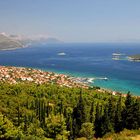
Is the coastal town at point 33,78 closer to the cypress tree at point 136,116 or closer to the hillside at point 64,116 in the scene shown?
the hillside at point 64,116

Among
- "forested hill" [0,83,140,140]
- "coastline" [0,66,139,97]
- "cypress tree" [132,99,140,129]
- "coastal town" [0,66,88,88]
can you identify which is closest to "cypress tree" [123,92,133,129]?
"forested hill" [0,83,140,140]

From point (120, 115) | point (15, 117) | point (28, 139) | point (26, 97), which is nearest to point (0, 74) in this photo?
point (26, 97)

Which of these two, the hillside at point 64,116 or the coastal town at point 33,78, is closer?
the hillside at point 64,116

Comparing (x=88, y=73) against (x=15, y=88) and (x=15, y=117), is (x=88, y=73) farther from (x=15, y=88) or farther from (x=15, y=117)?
(x=15, y=117)

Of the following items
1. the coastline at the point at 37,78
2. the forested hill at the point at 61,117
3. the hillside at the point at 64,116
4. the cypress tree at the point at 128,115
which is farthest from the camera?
the coastline at the point at 37,78

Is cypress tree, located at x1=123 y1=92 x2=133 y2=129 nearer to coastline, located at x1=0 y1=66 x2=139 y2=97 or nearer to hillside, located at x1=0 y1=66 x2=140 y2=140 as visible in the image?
hillside, located at x1=0 y1=66 x2=140 y2=140

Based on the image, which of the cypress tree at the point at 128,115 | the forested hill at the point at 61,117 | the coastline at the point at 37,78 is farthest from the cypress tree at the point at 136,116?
the coastline at the point at 37,78

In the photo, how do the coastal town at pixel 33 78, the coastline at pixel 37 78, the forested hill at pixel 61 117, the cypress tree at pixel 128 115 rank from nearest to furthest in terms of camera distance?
the forested hill at pixel 61 117 → the cypress tree at pixel 128 115 → the coastline at pixel 37 78 → the coastal town at pixel 33 78

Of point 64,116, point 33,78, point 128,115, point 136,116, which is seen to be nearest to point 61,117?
point 128,115
